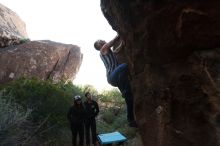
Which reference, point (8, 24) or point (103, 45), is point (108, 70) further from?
point (8, 24)

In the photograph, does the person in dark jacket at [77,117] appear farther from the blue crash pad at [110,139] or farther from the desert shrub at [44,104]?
the desert shrub at [44,104]

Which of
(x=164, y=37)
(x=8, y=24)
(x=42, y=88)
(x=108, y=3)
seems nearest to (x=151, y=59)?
(x=164, y=37)

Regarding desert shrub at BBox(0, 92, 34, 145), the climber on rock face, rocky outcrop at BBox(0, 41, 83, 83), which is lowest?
desert shrub at BBox(0, 92, 34, 145)

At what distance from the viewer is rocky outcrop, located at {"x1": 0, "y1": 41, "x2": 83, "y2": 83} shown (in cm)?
1906

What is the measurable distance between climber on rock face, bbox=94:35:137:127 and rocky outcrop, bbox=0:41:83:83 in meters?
10.8

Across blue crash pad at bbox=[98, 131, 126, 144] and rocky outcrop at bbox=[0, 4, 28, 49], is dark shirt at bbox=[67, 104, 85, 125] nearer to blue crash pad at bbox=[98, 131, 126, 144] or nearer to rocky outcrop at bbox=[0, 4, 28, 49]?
blue crash pad at bbox=[98, 131, 126, 144]

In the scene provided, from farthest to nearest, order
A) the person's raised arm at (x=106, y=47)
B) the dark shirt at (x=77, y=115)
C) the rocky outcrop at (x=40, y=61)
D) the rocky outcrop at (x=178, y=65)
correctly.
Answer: the rocky outcrop at (x=40, y=61) → the dark shirt at (x=77, y=115) → the person's raised arm at (x=106, y=47) → the rocky outcrop at (x=178, y=65)

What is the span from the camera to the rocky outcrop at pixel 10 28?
2009 cm

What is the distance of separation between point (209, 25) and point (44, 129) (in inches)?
376

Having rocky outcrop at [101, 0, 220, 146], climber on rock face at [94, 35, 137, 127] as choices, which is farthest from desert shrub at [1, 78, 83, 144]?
rocky outcrop at [101, 0, 220, 146]

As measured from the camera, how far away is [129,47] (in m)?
6.20

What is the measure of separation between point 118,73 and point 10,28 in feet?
47.6

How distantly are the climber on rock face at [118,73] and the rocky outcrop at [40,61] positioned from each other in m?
10.8

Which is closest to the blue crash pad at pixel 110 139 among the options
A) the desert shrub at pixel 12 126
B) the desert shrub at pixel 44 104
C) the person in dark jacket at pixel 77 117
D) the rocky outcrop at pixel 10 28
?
the person in dark jacket at pixel 77 117
